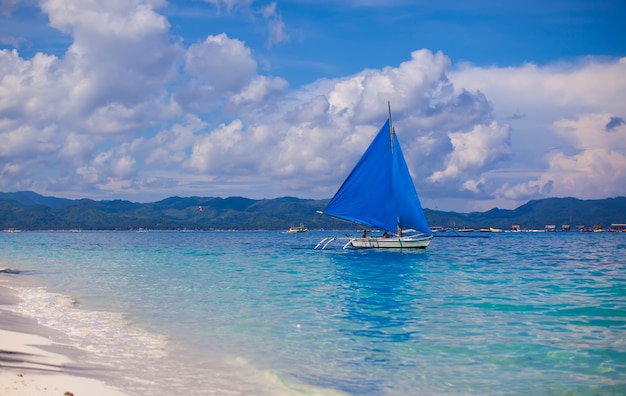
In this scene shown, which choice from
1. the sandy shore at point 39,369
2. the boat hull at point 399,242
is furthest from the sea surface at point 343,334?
the boat hull at point 399,242

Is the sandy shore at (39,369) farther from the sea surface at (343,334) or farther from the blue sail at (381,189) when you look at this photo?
the blue sail at (381,189)

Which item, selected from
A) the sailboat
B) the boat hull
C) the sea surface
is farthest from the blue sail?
the sea surface

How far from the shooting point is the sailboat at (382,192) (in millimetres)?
50656

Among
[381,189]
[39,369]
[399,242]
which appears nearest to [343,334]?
[39,369]

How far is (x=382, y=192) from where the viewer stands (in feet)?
167

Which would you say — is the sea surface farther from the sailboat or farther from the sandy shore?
the sailboat

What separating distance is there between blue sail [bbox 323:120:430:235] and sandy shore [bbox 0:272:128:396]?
39.3 meters

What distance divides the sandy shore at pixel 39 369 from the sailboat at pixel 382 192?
3935cm

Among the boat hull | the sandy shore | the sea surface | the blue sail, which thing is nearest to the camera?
the sandy shore

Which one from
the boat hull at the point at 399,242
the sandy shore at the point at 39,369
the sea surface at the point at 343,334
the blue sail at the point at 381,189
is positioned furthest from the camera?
the boat hull at the point at 399,242

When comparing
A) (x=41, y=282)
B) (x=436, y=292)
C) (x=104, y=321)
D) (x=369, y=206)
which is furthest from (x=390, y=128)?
(x=104, y=321)

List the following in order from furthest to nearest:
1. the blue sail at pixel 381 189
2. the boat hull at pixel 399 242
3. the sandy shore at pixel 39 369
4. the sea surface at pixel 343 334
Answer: the boat hull at pixel 399 242 → the blue sail at pixel 381 189 → the sea surface at pixel 343 334 → the sandy shore at pixel 39 369

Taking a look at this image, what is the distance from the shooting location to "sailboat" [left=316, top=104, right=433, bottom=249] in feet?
166

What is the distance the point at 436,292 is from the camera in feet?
80.3
